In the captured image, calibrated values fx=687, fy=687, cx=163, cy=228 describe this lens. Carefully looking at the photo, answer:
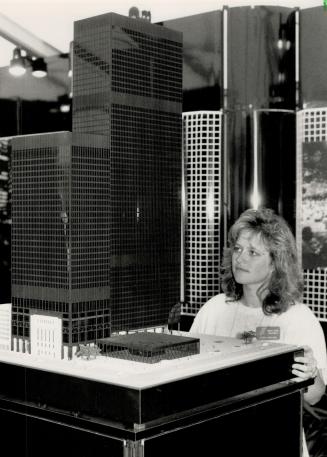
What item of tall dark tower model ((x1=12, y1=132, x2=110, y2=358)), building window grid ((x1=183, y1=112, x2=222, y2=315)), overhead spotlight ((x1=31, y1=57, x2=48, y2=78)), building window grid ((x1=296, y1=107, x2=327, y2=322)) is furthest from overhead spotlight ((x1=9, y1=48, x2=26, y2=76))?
tall dark tower model ((x1=12, y1=132, x2=110, y2=358))

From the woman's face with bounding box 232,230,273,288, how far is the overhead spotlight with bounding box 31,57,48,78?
9.49ft

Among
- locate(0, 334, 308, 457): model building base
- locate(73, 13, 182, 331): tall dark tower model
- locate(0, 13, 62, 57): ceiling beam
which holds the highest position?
locate(0, 13, 62, 57): ceiling beam

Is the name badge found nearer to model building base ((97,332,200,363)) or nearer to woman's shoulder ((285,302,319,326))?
woman's shoulder ((285,302,319,326))

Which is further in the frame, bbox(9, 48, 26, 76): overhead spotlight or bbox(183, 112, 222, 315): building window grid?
bbox(9, 48, 26, 76): overhead spotlight

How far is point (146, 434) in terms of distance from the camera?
1.97 meters

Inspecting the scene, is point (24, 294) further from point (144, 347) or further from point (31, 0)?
point (31, 0)

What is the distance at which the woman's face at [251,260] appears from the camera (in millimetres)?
3275

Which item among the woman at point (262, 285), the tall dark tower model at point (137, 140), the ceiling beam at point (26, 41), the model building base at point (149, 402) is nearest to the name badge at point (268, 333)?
the model building base at point (149, 402)

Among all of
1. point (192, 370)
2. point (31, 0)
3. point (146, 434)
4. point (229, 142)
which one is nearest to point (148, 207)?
point (192, 370)

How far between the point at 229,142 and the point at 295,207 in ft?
1.88

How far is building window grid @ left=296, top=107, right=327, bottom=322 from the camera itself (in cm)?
415

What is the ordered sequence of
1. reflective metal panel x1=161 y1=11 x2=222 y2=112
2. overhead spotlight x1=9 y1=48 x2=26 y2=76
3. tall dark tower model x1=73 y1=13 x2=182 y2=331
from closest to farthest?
tall dark tower model x1=73 y1=13 x2=182 y2=331
reflective metal panel x1=161 y1=11 x2=222 y2=112
overhead spotlight x1=9 y1=48 x2=26 y2=76

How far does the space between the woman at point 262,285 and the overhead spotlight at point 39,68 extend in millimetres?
2824

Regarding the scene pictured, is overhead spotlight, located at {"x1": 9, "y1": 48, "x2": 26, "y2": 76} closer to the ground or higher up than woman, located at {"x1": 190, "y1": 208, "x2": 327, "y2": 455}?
higher up
